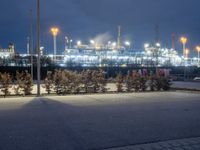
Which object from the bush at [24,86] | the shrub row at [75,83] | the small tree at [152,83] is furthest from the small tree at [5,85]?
the small tree at [152,83]

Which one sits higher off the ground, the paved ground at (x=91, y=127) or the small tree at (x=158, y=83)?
the small tree at (x=158, y=83)

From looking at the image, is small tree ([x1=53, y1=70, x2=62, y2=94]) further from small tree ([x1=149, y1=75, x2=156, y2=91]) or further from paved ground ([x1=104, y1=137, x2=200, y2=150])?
paved ground ([x1=104, y1=137, x2=200, y2=150])

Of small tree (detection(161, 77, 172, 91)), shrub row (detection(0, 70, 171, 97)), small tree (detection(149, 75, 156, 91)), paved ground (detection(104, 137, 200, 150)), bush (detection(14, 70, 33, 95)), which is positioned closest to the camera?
paved ground (detection(104, 137, 200, 150))

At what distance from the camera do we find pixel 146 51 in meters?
126

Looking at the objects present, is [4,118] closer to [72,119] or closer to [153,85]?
[72,119]

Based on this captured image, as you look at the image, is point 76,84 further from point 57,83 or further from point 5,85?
point 5,85

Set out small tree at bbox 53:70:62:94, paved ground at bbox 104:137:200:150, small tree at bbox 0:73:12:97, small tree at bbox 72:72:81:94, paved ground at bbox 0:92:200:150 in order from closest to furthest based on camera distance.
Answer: paved ground at bbox 104:137:200:150
paved ground at bbox 0:92:200:150
small tree at bbox 0:73:12:97
small tree at bbox 53:70:62:94
small tree at bbox 72:72:81:94

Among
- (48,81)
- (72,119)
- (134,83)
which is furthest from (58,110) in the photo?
(134,83)

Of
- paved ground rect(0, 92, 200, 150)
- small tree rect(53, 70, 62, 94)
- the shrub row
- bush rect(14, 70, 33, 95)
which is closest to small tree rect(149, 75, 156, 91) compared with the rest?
the shrub row

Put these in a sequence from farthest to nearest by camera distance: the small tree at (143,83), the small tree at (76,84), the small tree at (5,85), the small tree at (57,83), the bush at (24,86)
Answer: the small tree at (143,83)
the small tree at (76,84)
the small tree at (57,83)
the bush at (24,86)
the small tree at (5,85)

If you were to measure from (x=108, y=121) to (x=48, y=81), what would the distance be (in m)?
11.9

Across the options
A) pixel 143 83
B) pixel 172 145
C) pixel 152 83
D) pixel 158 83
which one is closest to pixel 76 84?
pixel 143 83

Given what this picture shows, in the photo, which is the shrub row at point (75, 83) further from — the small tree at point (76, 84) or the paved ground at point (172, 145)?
the paved ground at point (172, 145)

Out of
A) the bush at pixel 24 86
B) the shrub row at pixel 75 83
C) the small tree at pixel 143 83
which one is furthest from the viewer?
the small tree at pixel 143 83
